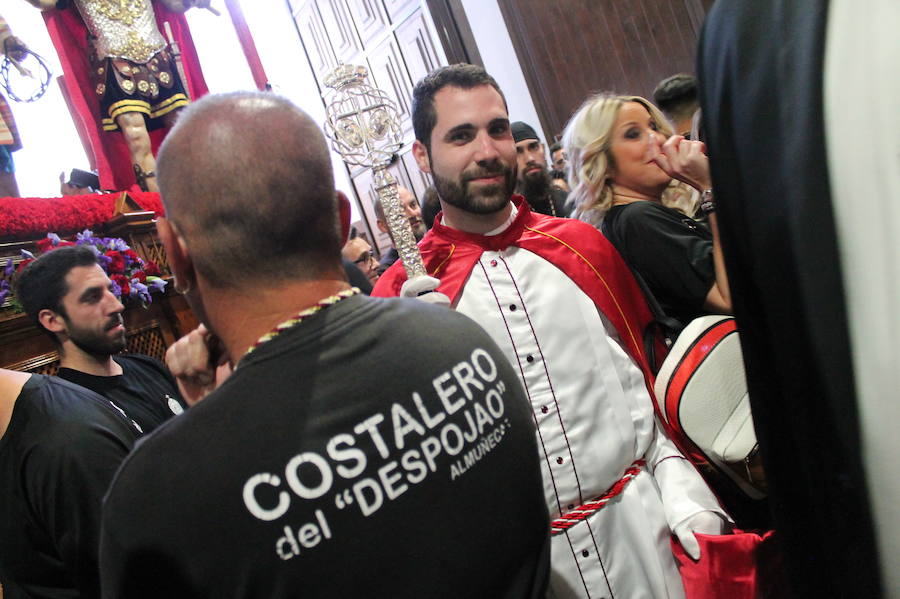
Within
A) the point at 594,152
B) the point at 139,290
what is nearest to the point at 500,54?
the point at 139,290

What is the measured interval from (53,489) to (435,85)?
1.76 m

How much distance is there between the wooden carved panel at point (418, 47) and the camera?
228 inches

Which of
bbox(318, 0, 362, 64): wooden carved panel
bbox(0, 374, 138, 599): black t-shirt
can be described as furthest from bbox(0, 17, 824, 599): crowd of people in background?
bbox(318, 0, 362, 64): wooden carved panel

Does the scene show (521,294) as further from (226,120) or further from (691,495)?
(226,120)

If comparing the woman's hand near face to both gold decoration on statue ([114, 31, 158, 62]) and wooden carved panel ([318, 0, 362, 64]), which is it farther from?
wooden carved panel ([318, 0, 362, 64])

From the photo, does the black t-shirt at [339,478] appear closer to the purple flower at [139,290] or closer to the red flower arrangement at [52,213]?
the purple flower at [139,290]

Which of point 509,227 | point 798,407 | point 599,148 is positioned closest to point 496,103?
point 509,227

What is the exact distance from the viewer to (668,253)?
68.2 inches

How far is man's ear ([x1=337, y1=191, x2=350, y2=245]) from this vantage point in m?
1.01

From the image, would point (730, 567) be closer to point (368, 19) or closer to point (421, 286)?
point (421, 286)

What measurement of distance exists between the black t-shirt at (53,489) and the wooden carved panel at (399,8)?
4965 millimetres

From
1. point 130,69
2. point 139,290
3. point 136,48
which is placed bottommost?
point 139,290

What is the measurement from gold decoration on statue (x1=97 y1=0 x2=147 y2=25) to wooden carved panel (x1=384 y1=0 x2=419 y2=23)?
228cm

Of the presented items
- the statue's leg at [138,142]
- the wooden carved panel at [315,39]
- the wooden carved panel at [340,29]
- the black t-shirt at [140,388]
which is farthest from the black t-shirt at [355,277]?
the wooden carved panel at [315,39]
